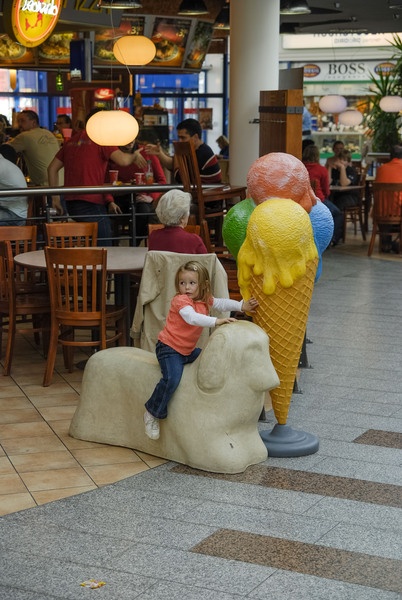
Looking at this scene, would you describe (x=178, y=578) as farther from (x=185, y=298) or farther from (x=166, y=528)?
(x=185, y=298)

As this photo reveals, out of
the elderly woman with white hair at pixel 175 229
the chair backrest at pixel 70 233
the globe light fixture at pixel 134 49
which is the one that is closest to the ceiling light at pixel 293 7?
the globe light fixture at pixel 134 49

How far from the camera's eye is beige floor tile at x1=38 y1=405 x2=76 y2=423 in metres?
5.76

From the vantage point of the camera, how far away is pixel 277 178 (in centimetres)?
496

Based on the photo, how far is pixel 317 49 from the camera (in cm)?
2392

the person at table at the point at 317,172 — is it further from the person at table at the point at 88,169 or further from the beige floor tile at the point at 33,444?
the beige floor tile at the point at 33,444

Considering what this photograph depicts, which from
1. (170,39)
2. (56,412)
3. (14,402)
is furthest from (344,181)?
(56,412)

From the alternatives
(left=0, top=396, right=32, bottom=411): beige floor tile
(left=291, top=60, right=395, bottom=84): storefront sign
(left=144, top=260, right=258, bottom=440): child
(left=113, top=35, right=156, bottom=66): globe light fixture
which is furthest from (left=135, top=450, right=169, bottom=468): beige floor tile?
(left=291, top=60, right=395, bottom=84): storefront sign

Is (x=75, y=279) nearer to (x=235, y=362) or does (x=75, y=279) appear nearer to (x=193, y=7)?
(x=235, y=362)

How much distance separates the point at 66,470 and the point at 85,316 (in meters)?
Answer: 1.71

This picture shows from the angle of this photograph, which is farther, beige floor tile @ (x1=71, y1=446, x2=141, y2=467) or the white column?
the white column

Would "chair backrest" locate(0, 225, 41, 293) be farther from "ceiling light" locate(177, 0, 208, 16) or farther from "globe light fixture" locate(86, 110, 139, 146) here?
"ceiling light" locate(177, 0, 208, 16)

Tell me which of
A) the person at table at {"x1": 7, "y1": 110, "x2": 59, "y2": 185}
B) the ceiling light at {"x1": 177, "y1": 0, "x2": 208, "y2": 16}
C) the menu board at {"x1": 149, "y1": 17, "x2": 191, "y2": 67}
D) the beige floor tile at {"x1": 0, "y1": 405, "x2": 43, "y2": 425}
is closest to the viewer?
the beige floor tile at {"x1": 0, "y1": 405, "x2": 43, "y2": 425}

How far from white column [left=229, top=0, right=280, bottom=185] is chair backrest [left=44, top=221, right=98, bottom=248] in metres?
3.04

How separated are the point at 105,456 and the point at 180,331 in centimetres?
80
